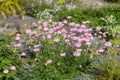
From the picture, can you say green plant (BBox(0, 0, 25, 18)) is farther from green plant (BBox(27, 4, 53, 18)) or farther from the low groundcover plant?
the low groundcover plant

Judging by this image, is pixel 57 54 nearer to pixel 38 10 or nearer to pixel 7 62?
pixel 7 62

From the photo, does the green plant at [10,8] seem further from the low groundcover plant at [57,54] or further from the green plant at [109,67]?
the green plant at [109,67]

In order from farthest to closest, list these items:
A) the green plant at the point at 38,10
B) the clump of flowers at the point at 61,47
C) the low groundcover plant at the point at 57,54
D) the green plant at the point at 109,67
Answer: the green plant at the point at 38,10
the clump of flowers at the point at 61,47
the low groundcover plant at the point at 57,54
the green plant at the point at 109,67

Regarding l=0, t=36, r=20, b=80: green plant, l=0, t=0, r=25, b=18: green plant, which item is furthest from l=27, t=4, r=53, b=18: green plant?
l=0, t=36, r=20, b=80: green plant

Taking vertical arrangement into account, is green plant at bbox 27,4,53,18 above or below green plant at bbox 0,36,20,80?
below

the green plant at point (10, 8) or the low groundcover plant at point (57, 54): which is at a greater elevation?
the low groundcover plant at point (57, 54)

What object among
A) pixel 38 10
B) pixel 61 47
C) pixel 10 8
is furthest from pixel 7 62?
pixel 38 10

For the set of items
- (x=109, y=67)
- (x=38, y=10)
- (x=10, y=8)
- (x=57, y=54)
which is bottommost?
(x=38, y=10)

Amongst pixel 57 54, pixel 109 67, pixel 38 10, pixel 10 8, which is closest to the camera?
pixel 109 67

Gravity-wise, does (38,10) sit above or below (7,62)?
below

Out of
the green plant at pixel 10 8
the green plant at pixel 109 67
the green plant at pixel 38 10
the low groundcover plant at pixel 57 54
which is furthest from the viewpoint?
the green plant at pixel 38 10

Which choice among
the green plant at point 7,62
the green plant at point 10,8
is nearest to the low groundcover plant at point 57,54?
the green plant at point 7,62

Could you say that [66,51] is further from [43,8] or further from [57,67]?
[43,8]

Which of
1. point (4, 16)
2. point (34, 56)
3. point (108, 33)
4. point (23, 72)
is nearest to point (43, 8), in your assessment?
point (4, 16)
